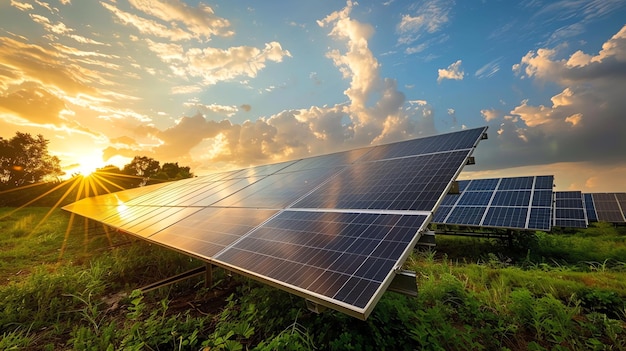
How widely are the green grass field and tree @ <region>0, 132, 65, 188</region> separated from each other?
147 feet

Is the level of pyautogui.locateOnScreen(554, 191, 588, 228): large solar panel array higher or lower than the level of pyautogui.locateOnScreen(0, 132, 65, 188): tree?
lower

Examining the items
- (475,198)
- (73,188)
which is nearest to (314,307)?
(475,198)

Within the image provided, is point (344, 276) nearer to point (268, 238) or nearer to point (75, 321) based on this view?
point (268, 238)

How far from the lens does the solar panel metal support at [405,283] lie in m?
3.05

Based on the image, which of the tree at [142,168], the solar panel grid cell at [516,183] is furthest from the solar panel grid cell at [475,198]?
the tree at [142,168]

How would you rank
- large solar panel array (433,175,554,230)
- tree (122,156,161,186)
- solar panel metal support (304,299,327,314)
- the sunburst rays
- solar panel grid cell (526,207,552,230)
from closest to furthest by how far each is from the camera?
solar panel metal support (304,299,327,314) < solar panel grid cell (526,207,552,230) < large solar panel array (433,175,554,230) < the sunburst rays < tree (122,156,161,186)

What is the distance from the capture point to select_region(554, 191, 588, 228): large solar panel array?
13547mm

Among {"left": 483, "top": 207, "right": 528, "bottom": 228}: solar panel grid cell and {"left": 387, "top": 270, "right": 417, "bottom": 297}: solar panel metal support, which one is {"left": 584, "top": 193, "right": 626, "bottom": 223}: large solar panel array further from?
{"left": 387, "top": 270, "right": 417, "bottom": 297}: solar panel metal support

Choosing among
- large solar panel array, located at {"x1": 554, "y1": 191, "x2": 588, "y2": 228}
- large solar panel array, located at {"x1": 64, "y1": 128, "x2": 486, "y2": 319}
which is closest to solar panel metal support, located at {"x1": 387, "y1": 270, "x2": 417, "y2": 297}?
large solar panel array, located at {"x1": 64, "y1": 128, "x2": 486, "y2": 319}

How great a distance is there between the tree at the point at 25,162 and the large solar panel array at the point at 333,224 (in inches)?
1896

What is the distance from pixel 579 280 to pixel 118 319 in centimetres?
1186

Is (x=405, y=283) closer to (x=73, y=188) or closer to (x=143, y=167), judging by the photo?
(x=73, y=188)

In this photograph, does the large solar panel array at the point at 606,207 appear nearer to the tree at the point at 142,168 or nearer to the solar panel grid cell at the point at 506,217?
the solar panel grid cell at the point at 506,217

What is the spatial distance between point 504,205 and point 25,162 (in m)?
63.4
